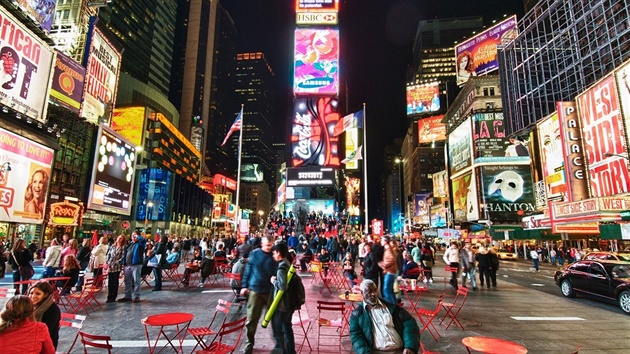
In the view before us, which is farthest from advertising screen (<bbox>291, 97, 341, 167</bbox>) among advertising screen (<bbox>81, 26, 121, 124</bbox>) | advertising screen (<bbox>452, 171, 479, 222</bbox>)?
advertising screen (<bbox>81, 26, 121, 124</bbox>)

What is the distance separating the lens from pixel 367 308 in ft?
13.2

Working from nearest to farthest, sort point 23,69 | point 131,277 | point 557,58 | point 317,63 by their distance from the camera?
point 131,277 < point 23,69 < point 557,58 < point 317,63

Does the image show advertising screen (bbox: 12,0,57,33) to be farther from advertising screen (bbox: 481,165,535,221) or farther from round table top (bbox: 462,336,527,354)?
advertising screen (bbox: 481,165,535,221)

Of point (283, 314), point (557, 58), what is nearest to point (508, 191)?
point (557, 58)

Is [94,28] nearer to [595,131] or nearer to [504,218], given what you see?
[595,131]

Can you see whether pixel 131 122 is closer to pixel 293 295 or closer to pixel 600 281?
pixel 293 295

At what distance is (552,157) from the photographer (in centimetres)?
3067

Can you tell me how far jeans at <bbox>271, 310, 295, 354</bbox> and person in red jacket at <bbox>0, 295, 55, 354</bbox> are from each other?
2912 mm

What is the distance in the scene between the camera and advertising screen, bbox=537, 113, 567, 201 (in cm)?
2934

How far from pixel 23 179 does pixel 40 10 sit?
11529 mm

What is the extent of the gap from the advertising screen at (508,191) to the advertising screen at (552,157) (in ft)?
A: 32.7

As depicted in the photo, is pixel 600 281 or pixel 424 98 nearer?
pixel 600 281

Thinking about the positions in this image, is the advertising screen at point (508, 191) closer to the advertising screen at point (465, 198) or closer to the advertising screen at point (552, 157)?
the advertising screen at point (465, 198)

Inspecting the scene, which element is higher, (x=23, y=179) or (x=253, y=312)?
(x=23, y=179)
